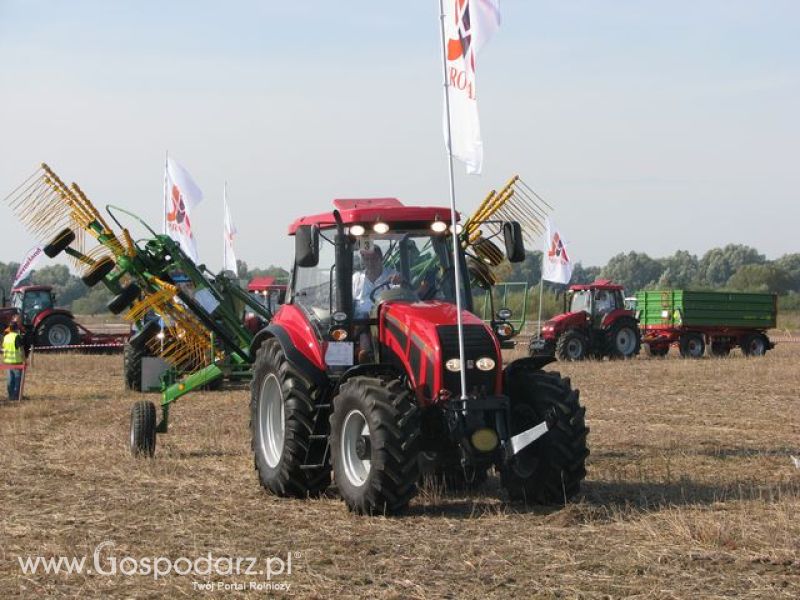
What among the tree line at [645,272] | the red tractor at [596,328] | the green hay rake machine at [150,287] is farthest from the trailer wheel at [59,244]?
the tree line at [645,272]

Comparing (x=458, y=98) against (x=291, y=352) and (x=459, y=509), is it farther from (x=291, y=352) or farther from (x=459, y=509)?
(x=459, y=509)

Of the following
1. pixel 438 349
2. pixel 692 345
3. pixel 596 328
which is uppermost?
pixel 596 328

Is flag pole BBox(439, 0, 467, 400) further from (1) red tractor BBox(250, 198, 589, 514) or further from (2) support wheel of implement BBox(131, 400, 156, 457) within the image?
(2) support wheel of implement BBox(131, 400, 156, 457)

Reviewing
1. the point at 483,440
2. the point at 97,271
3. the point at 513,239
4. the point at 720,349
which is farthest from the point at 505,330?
the point at 720,349

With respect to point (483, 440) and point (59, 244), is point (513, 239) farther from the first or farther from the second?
point (59, 244)

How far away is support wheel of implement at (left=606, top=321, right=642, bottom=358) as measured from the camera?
2873 cm

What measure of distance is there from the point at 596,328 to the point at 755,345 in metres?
5.14

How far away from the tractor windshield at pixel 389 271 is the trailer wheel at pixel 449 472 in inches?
47.6

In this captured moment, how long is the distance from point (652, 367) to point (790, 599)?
19646mm

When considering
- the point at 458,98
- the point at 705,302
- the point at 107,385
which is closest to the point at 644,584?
the point at 458,98

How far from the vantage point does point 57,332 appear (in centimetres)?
3091

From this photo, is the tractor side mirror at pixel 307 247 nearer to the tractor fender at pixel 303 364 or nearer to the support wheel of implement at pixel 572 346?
the tractor fender at pixel 303 364

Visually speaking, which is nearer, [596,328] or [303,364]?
[303,364]

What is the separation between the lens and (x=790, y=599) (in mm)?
5883
